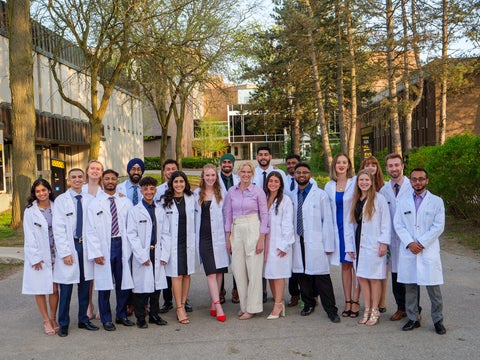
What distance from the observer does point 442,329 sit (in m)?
5.80

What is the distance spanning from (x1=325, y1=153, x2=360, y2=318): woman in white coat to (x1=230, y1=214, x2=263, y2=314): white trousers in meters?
0.99

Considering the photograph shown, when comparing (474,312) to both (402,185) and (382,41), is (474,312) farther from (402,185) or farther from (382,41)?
(382,41)

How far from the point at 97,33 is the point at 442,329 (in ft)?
54.6

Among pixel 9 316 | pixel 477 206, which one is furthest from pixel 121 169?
pixel 9 316

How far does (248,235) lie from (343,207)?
Result: 122 cm

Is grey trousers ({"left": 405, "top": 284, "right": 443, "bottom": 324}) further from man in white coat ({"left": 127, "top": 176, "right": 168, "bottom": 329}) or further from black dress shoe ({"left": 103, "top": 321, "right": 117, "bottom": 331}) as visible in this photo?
black dress shoe ({"left": 103, "top": 321, "right": 117, "bottom": 331})

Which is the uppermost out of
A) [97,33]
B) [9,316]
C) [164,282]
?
[97,33]

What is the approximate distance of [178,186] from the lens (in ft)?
21.5

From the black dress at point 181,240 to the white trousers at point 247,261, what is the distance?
2.02 feet

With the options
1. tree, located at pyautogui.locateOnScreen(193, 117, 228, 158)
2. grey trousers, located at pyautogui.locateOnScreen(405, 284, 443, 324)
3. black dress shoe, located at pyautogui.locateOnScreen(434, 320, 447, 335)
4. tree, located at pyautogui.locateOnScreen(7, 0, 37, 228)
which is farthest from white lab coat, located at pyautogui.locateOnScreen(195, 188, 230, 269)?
tree, located at pyautogui.locateOnScreen(193, 117, 228, 158)

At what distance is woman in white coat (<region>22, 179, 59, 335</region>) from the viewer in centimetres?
596

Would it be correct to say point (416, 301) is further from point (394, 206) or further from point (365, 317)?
point (394, 206)

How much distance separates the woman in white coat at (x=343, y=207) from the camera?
21.4ft

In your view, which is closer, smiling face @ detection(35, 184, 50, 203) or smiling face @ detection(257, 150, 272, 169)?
smiling face @ detection(35, 184, 50, 203)
